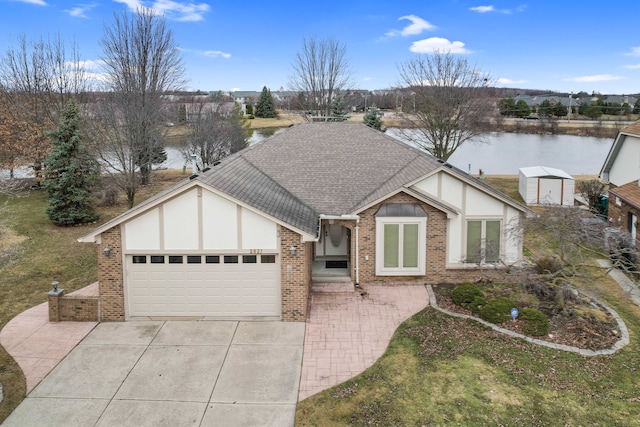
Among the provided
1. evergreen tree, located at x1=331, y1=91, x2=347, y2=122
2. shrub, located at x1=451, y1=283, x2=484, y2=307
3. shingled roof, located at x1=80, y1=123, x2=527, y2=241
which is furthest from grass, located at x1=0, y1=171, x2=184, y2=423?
evergreen tree, located at x1=331, y1=91, x2=347, y2=122

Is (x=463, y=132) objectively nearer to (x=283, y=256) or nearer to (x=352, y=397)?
(x=283, y=256)

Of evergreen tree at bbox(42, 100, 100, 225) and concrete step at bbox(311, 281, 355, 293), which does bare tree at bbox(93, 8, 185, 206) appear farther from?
concrete step at bbox(311, 281, 355, 293)

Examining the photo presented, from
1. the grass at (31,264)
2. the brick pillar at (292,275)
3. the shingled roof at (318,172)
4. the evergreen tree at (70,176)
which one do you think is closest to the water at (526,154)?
the evergreen tree at (70,176)

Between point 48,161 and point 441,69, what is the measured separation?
24847 mm

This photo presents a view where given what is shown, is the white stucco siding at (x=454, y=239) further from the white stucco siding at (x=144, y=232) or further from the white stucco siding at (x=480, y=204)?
the white stucco siding at (x=144, y=232)

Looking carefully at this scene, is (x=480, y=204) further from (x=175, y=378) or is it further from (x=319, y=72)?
(x=319, y=72)

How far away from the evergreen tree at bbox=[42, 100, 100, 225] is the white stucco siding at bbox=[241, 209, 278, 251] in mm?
14628

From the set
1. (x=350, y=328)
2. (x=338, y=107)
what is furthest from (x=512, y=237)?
(x=338, y=107)

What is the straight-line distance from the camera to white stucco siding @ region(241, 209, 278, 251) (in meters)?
13.0

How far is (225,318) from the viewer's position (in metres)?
13.4

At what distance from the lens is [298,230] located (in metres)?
13.0

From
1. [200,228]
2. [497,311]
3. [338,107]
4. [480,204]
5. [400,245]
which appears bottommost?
A: [497,311]

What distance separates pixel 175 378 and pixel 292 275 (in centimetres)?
393

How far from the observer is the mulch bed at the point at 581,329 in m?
11.7
